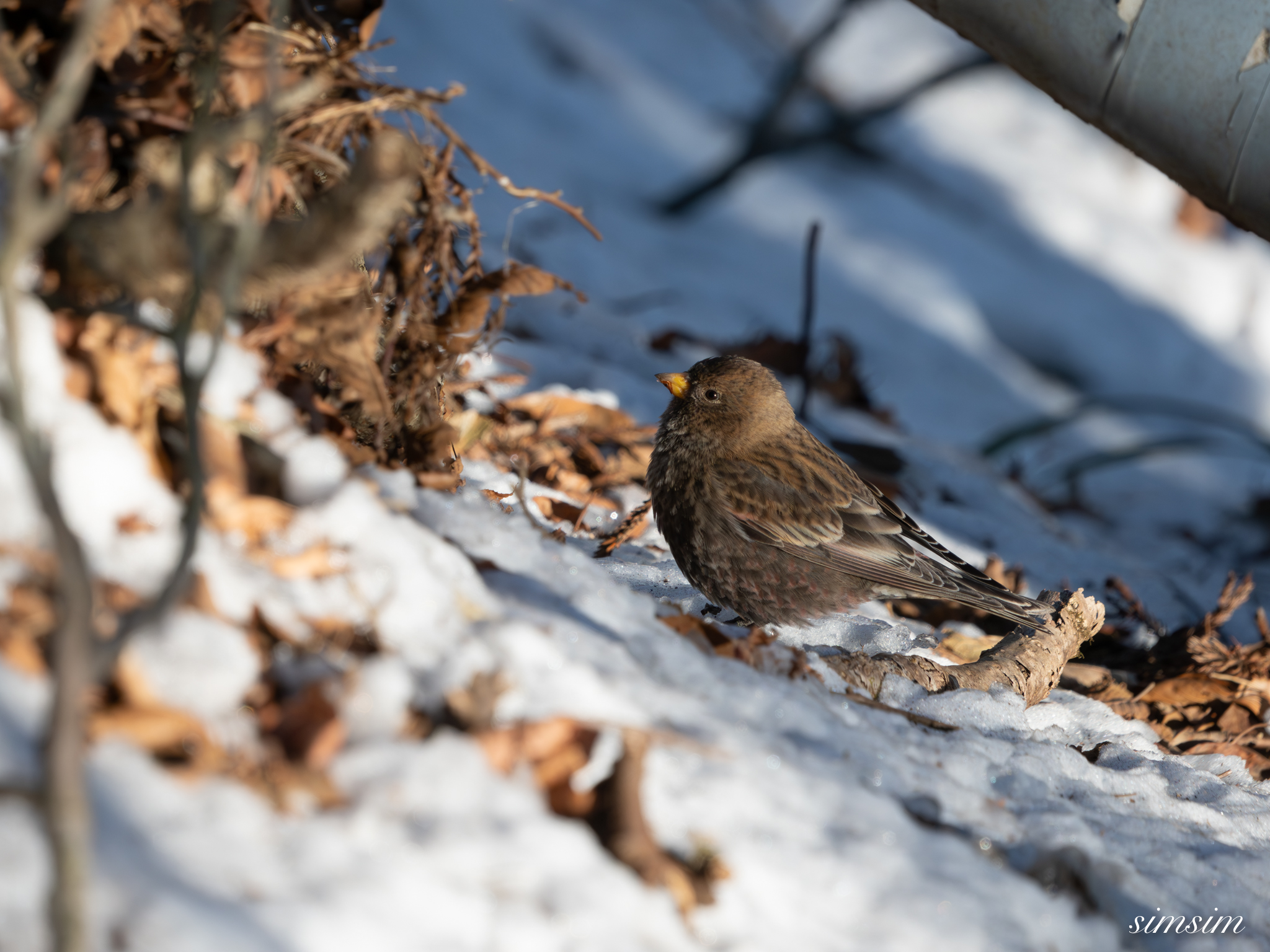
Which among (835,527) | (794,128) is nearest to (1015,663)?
(835,527)

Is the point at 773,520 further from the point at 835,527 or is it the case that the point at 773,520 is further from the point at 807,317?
the point at 807,317

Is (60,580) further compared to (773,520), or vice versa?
(773,520)

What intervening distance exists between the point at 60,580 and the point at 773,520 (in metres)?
2.22

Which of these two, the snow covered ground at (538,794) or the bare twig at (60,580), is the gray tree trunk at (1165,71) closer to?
the snow covered ground at (538,794)

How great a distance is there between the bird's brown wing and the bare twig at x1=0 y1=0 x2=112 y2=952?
2.07 meters

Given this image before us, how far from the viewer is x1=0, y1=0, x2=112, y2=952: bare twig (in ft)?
3.33

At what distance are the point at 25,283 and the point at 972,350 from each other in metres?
6.41

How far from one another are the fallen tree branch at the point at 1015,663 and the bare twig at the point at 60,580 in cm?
157

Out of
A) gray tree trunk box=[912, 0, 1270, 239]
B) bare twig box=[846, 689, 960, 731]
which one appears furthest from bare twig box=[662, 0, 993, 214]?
bare twig box=[846, 689, 960, 731]

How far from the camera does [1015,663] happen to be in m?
2.62

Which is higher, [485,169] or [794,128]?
[794,128]

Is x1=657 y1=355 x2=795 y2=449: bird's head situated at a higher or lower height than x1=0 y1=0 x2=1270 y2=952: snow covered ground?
higher

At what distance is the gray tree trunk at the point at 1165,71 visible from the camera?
2.64 m

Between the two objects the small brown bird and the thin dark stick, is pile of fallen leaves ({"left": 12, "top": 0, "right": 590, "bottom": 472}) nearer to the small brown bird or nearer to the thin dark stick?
the small brown bird
